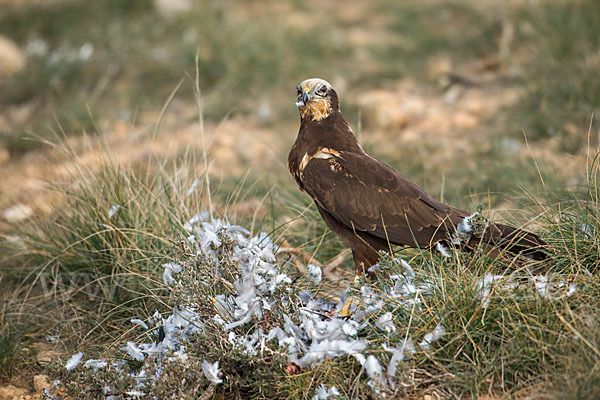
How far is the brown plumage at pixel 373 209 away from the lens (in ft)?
10.8

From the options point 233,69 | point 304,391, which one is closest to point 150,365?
point 304,391

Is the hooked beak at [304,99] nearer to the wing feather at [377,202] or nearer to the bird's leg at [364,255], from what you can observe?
the wing feather at [377,202]

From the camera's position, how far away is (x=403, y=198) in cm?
343

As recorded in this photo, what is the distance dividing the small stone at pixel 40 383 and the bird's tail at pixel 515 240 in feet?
7.34

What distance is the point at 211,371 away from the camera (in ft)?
9.48

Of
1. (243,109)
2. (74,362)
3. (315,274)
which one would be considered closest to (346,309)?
(315,274)

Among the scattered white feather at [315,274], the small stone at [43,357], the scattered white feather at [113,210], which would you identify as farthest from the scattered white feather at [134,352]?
the scattered white feather at [113,210]

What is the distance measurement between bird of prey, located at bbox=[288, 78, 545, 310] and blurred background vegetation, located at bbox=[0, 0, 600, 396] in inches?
24.9

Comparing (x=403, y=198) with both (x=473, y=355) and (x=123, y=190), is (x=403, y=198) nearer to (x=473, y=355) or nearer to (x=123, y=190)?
(x=473, y=355)

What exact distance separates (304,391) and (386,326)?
45 cm

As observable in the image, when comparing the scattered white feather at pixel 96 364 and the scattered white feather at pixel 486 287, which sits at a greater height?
the scattered white feather at pixel 486 287

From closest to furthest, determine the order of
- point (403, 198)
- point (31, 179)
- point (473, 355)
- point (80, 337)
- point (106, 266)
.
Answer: point (473, 355), point (403, 198), point (80, 337), point (106, 266), point (31, 179)

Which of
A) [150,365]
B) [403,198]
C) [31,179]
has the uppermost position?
[403,198]

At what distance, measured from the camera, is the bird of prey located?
3.29 metres
